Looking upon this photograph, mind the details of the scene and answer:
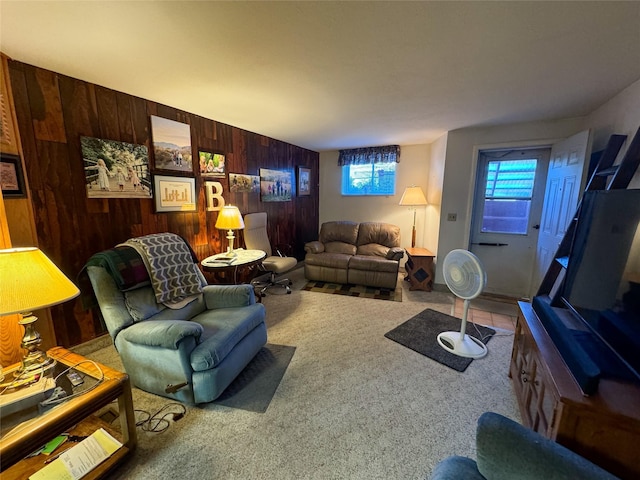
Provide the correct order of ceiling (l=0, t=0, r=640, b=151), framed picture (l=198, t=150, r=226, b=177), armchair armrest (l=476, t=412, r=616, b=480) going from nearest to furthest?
1. armchair armrest (l=476, t=412, r=616, b=480)
2. ceiling (l=0, t=0, r=640, b=151)
3. framed picture (l=198, t=150, r=226, b=177)

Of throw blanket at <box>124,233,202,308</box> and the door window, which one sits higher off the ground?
the door window

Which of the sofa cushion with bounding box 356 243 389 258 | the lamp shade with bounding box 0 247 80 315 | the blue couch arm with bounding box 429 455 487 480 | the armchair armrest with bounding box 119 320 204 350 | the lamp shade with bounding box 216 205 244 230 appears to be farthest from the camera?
the sofa cushion with bounding box 356 243 389 258

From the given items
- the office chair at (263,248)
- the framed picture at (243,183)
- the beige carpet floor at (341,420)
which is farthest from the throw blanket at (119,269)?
the framed picture at (243,183)

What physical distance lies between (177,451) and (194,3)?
2254 mm

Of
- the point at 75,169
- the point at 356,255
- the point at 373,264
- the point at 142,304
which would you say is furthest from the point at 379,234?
the point at 75,169

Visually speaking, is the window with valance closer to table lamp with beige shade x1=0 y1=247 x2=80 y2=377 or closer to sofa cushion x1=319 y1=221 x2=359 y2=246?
sofa cushion x1=319 y1=221 x2=359 y2=246

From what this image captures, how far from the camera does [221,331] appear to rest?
1771 mm

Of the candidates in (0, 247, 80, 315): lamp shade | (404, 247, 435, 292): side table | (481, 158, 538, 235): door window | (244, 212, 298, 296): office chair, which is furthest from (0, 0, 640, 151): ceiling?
(404, 247, 435, 292): side table

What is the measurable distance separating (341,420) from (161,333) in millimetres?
1235

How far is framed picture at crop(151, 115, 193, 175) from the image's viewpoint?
2.48 m

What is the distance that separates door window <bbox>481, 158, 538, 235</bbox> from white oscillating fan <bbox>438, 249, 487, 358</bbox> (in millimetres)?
1716

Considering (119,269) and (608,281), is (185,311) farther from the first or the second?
(608,281)

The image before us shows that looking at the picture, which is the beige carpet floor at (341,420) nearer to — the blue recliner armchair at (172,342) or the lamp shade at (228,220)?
the blue recliner armchair at (172,342)

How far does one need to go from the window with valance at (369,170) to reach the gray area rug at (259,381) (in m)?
3.53
